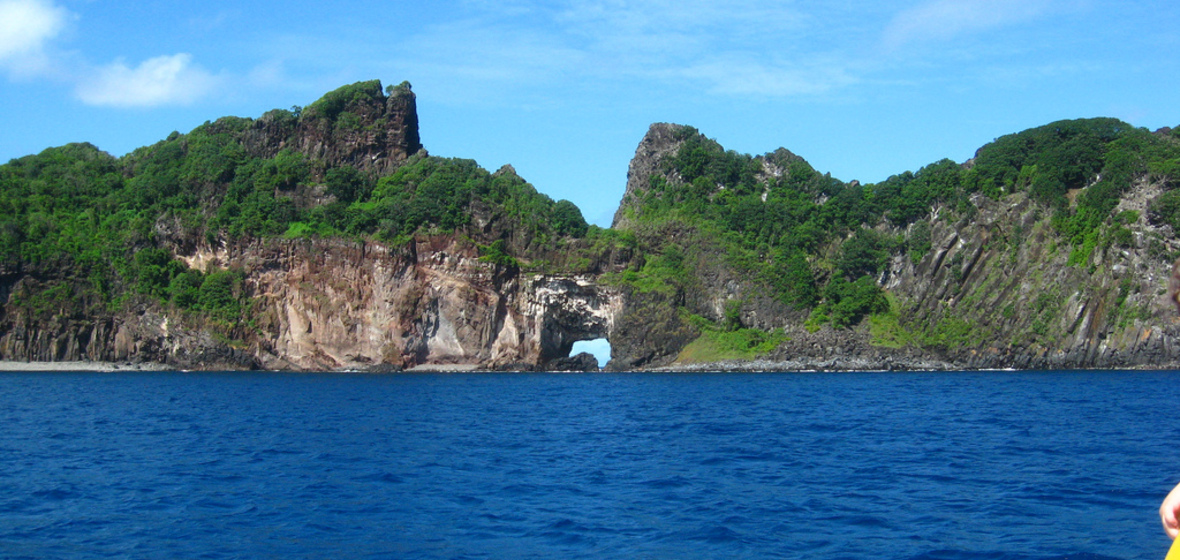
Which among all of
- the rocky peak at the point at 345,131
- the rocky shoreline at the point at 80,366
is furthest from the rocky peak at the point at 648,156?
the rocky shoreline at the point at 80,366

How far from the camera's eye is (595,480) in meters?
24.0

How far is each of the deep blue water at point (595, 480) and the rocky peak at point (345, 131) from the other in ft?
201

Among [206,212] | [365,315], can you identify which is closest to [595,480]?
[365,315]

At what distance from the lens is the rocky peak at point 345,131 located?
103812mm

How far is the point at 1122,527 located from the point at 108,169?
4163 inches

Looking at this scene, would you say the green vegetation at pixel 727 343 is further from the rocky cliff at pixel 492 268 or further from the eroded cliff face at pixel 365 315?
the eroded cliff face at pixel 365 315

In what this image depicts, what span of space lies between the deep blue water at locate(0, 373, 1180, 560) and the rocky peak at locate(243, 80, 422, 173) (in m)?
61.2

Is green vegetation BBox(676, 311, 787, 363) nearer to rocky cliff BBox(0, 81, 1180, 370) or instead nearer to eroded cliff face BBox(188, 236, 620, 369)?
rocky cliff BBox(0, 81, 1180, 370)

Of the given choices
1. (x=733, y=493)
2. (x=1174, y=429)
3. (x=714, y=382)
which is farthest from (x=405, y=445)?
(x=714, y=382)

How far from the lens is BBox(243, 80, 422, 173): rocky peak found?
104 m

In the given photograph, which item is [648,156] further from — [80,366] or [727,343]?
[80,366]

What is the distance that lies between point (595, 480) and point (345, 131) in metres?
87.0

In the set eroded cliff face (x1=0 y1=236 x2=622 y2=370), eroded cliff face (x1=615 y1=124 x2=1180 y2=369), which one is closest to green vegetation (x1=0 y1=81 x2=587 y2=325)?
eroded cliff face (x1=0 y1=236 x2=622 y2=370)

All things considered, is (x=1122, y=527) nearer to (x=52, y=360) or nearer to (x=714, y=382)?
(x=714, y=382)
